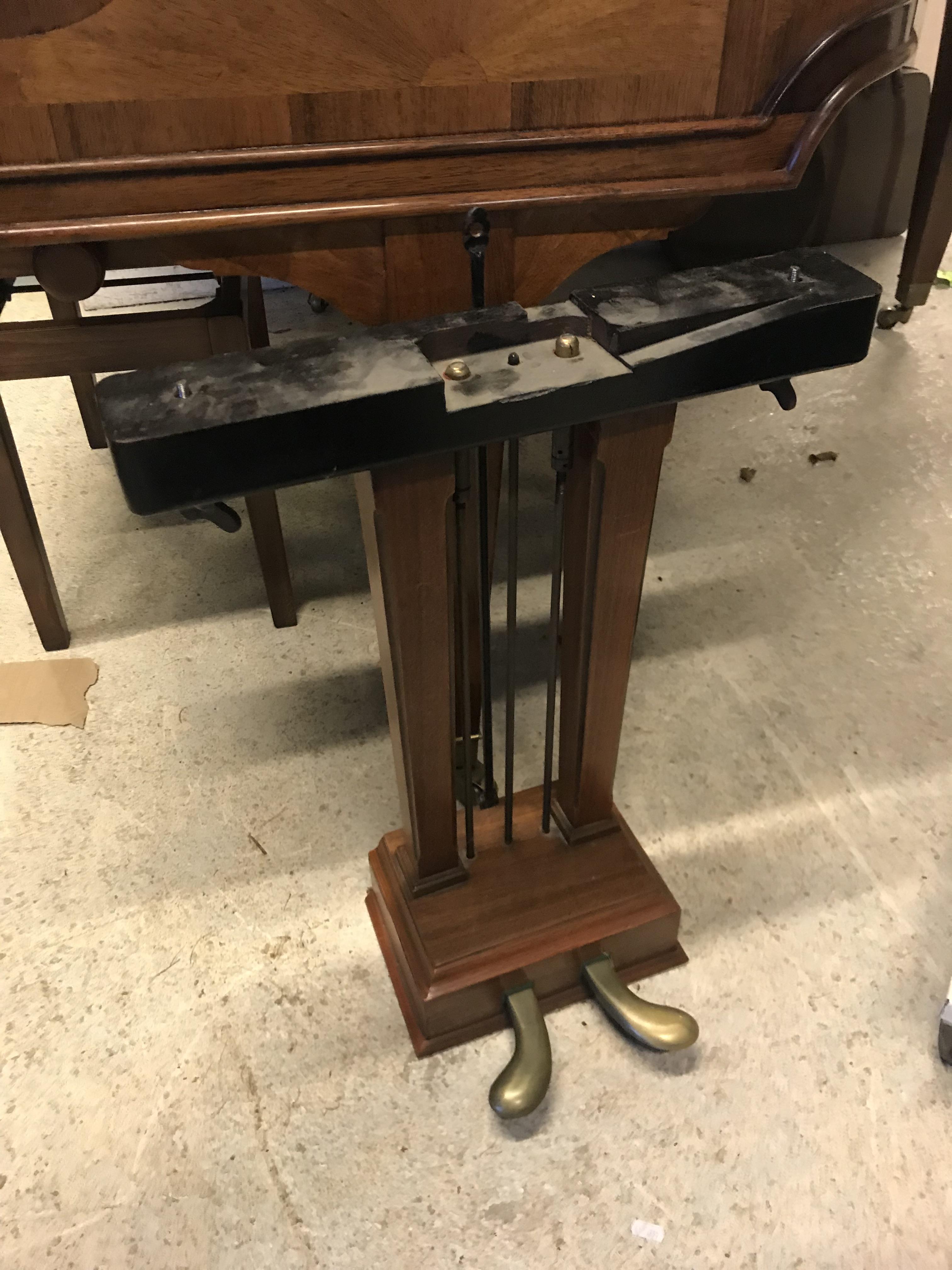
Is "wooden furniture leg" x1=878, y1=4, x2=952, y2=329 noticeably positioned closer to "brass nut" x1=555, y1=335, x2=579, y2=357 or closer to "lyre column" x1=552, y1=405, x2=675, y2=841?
"lyre column" x1=552, y1=405, x2=675, y2=841

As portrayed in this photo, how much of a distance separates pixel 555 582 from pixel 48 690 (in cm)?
87

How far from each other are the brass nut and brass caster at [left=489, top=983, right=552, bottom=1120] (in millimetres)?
643

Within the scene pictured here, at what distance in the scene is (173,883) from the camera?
1149 millimetres

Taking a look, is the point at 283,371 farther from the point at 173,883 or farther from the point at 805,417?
the point at 805,417

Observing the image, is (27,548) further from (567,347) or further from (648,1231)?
(648,1231)

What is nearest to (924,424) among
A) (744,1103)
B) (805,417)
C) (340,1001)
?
(805,417)

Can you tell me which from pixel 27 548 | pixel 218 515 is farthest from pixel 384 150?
pixel 27 548

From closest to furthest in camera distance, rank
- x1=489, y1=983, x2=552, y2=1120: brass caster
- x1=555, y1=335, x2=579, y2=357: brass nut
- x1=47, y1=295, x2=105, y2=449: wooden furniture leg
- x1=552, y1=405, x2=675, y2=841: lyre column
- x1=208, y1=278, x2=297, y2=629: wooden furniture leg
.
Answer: x1=555, y1=335, x2=579, y2=357: brass nut → x1=552, y1=405, x2=675, y2=841: lyre column → x1=489, y1=983, x2=552, y2=1120: brass caster → x1=208, y1=278, x2=297, y2=629: wooden furniture leg → x1=47, y1=295, x2=105, y2=449: wooden furniture leg

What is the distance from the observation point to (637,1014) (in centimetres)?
97

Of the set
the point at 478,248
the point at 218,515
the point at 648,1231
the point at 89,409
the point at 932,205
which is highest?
the point at 478,248

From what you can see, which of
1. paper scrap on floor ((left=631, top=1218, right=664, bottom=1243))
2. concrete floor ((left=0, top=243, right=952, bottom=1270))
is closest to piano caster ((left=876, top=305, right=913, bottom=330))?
concrete floor ((left=0, top=243, right=952, bottom=1270))

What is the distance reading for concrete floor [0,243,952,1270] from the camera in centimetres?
88

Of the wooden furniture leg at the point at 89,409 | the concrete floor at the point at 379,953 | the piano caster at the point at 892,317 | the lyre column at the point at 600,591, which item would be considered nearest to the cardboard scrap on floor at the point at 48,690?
the concrete floor at the point at 379,953

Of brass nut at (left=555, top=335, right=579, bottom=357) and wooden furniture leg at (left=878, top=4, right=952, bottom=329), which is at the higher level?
brass nut at (left=555, top=335, right=579, bottom=357)
